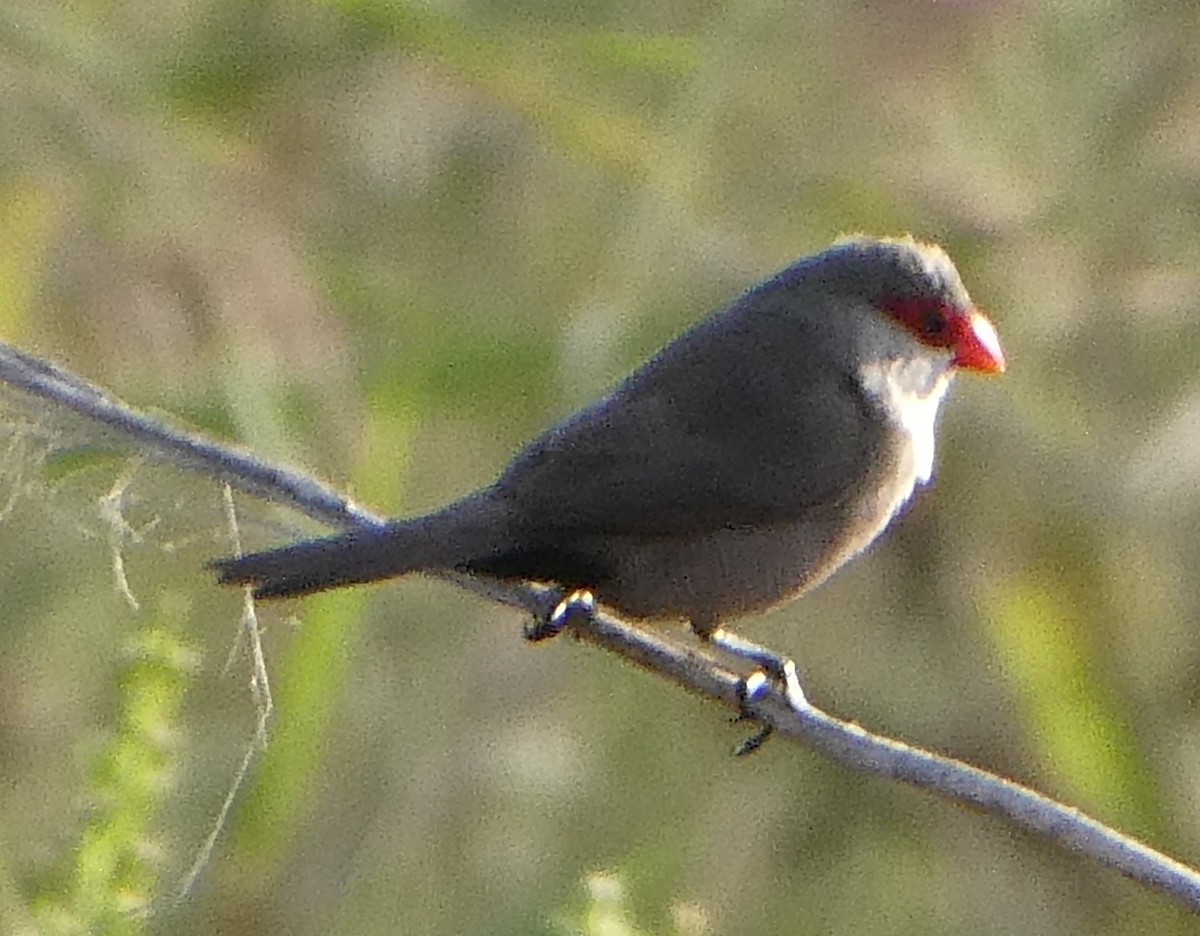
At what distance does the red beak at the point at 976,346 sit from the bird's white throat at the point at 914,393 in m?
0.04

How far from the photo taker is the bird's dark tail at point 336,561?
8.13 feet

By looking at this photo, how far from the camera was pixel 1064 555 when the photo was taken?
3.52 meters

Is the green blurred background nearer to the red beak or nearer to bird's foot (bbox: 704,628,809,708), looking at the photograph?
the red beak

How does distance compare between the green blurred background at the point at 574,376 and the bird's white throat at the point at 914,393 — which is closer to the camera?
the bird's white throat at the point at 914,393

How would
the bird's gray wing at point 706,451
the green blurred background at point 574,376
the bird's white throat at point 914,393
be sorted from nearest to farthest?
the bird's gray wing at point 706,451, the bird's white throat at point 914,393, the green blurred background at point 574,376

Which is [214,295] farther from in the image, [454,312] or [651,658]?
[651,658]

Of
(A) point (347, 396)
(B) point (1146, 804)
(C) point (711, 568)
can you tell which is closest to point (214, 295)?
(A) point (347, 396)

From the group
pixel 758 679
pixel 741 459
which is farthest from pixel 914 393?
pixel 758 679

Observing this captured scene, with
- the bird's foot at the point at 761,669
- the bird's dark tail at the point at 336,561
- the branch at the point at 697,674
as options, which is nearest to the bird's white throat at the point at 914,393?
the bird's foot at the point at 761,669

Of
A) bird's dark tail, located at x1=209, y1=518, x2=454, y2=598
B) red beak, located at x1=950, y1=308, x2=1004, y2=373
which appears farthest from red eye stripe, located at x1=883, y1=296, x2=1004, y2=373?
bird's dark tail, located at x1=209, y1=518, x2=454, y2=598

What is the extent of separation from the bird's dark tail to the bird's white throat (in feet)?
2.51

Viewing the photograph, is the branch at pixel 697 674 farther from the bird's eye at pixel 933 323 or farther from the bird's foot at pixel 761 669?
the bird's eye at pixel 933 323

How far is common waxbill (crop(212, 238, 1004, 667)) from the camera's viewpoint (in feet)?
9.25

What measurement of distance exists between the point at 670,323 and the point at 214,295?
0.69m
